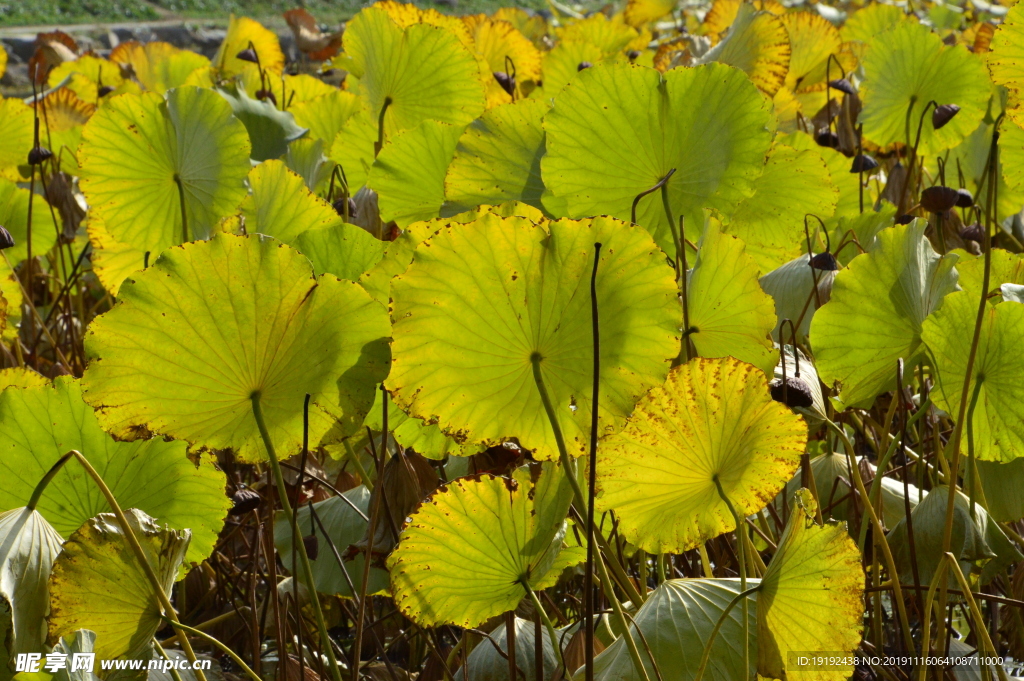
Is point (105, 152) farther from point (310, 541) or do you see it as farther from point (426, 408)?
point (426, 408)

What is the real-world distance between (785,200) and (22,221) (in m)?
0.97

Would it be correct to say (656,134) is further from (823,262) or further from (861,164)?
(861,164)

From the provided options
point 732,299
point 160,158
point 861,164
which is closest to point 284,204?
point 160,158

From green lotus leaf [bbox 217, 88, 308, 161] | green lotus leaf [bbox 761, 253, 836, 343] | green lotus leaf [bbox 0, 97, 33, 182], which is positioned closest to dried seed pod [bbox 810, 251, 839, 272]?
green lotus leaf [bbox 761, 253, 836, 343]

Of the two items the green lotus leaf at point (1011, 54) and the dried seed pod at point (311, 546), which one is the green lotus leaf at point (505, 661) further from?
the green lotus leaf at point (1011, 54)

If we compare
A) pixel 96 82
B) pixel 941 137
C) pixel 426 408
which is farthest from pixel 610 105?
pixel 96 82

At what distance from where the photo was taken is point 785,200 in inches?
33.9

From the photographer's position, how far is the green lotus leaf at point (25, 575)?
480 mm

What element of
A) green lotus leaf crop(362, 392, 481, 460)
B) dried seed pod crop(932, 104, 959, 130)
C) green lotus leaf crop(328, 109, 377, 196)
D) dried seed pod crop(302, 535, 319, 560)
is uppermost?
dried seed pod crop(932, 104, 959, 130)

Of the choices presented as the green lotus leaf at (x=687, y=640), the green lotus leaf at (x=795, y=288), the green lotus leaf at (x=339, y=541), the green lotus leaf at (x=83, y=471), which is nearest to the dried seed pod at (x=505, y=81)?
the green lotus leaf at (x=795, y=288)

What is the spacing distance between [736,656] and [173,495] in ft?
1.18

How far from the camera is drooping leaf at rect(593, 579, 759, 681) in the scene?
0.50 m

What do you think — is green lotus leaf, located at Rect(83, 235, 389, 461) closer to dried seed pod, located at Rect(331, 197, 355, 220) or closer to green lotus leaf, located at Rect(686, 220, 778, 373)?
green lotus leaf, located at Rect(686, 220, 778, 373)

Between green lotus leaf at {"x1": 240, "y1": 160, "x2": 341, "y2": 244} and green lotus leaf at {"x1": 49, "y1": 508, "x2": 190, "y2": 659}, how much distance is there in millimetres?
350
